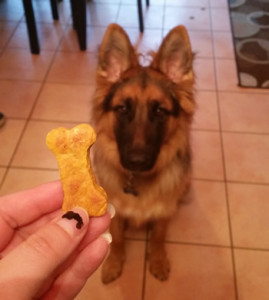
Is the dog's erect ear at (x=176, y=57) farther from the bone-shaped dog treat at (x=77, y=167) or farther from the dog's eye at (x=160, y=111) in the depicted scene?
the bone-shaped dog treat at (x=77, y=167)

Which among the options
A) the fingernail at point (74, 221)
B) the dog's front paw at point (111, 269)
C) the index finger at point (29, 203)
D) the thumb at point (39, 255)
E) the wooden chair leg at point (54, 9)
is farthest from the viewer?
the wooden chair leg at point (54, 9)

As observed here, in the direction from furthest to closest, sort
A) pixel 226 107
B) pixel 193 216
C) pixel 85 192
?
pixel 226 107 < pixel 193 216 < pixel 85 192

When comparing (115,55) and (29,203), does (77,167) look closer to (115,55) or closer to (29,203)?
(29,203)

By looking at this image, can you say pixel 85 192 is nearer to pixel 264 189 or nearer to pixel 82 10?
pixel 264 189

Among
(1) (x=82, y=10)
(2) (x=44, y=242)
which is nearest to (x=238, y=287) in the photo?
(2) (x=44, y=242)

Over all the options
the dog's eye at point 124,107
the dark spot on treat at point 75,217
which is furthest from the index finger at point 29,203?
the dog's eye at point 124,107
